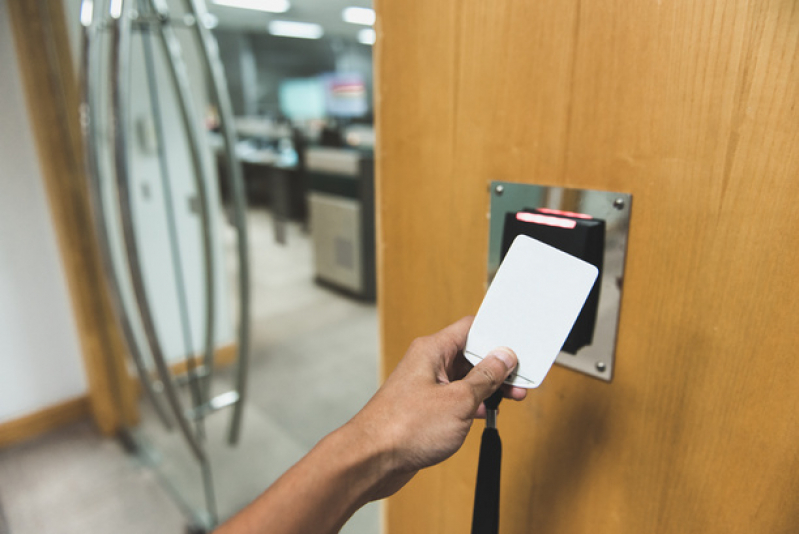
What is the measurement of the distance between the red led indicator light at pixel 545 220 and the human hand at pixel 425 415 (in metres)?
0.13

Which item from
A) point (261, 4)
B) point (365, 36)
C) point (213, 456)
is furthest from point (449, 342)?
point (365, 36)

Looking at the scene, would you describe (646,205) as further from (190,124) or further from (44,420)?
(44,420)

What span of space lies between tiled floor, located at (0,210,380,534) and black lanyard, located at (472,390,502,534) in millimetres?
1110

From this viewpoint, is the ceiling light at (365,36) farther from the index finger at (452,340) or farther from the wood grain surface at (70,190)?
the index finger at (452,340)

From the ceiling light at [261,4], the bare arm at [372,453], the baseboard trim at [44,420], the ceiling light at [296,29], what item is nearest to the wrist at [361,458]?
the bare arm at [372,453]

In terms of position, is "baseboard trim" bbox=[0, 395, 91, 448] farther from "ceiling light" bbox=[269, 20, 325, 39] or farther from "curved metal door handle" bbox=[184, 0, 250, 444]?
"ceiling light" bbox=[269, 20, 325, 39]

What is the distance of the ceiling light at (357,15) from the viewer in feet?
24.7

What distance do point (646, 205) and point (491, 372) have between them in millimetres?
210

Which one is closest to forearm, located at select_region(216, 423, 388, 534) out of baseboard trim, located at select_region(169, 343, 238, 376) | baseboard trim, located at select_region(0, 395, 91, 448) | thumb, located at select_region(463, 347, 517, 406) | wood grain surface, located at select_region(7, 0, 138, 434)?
thumb, located at select_region(463, 347, 517, 406)

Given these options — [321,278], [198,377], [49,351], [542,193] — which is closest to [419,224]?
[542,193]

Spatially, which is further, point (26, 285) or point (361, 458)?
point (26, 285)

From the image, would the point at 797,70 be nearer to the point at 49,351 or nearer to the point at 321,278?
the point at 49,351

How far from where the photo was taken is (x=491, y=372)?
453 mm

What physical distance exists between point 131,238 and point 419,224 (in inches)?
32.6
